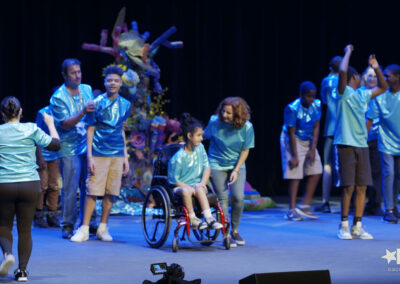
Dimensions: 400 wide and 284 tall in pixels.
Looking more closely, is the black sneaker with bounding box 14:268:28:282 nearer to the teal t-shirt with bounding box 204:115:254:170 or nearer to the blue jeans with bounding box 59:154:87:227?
the blue jeans with bounding box 59:154:87:227

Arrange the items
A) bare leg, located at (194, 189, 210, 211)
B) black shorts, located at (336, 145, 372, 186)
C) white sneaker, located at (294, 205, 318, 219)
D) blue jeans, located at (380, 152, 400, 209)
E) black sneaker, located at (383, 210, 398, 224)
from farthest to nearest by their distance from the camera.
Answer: white sneaker, located at (294, 205, 318, 219) → blue jeans, located at (380, 152, 400, 209) → black sneaker, located at (383, 210, 398, 224) → black shorts, located at (336, 145, 372, 186) → bare leg, located at (194, 189, 210, 211)

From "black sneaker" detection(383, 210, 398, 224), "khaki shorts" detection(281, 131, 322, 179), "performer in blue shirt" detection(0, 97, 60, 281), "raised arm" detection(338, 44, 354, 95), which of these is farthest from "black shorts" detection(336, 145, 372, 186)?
"performer in blue shirt" detection(0, 97, 60, 281)

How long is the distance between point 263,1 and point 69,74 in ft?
14.9

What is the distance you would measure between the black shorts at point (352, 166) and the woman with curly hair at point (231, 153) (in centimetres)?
73

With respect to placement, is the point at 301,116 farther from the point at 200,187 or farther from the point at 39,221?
the point at 39,221

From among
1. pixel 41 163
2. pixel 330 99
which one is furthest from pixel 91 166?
pixel 330 99

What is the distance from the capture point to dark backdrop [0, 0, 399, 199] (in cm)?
812

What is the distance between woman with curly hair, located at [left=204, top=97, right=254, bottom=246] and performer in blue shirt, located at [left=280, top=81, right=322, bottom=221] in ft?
5.45

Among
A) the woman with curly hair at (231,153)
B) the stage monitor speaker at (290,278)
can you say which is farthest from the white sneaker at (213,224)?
the stage monitor speaker at (290,278)

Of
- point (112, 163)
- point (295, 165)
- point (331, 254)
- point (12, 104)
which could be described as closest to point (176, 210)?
point (112, 163)

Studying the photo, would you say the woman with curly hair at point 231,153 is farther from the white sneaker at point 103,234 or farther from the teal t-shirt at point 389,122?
the teal t-shirt at point 389,122

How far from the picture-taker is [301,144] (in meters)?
6.98

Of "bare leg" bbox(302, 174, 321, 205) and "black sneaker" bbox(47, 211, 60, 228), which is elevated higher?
"bare leg" bbox(302, 174, 321, 205)

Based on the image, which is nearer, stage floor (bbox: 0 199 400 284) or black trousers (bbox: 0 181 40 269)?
black trousers (bbox: 0 181 40 269)
